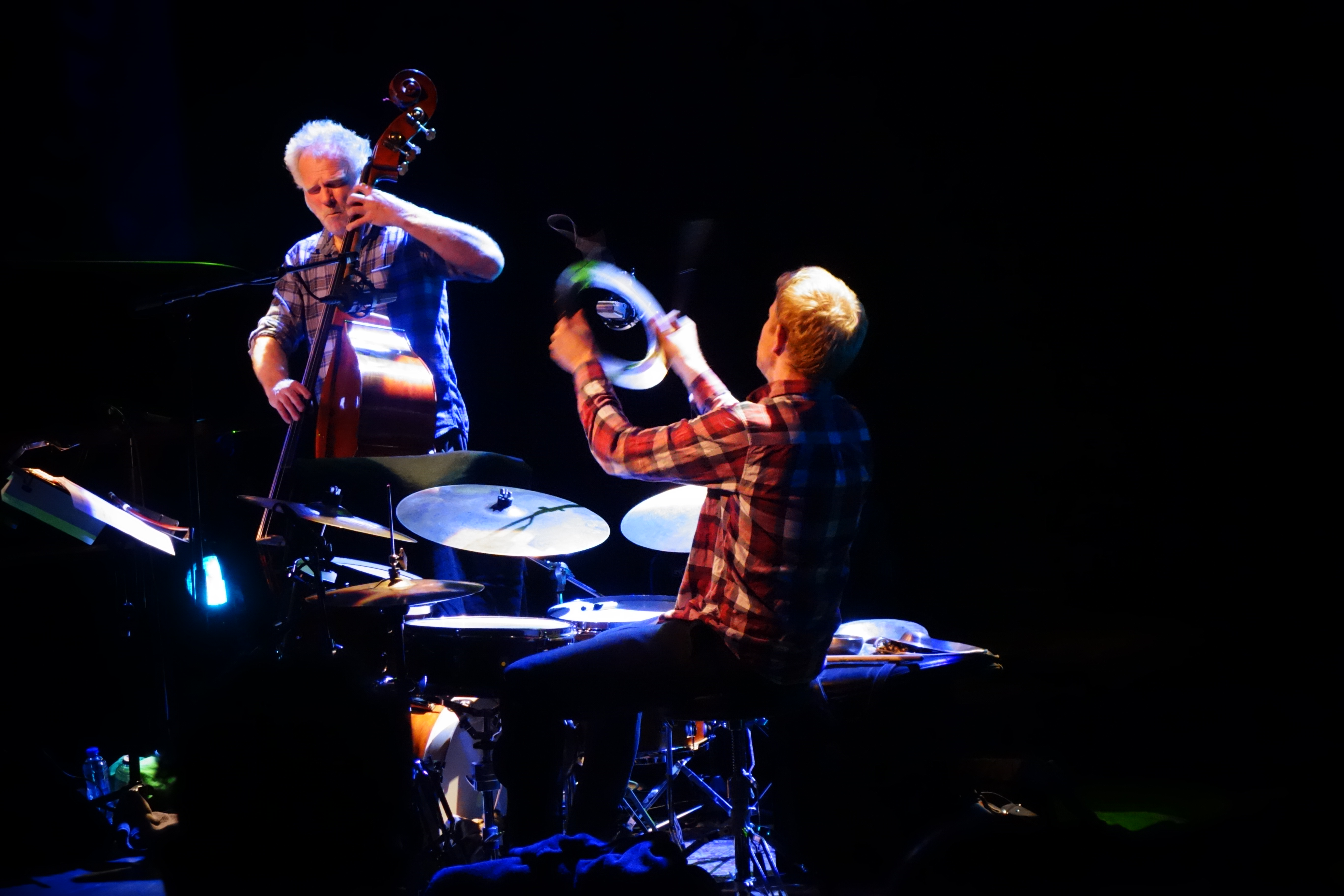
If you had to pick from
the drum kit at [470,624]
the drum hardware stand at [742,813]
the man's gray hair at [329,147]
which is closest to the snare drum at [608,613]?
the drum kit at [470,624]

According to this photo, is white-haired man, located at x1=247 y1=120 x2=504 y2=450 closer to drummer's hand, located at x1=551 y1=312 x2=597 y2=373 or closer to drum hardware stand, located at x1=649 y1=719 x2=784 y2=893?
drummer's hand, located at x1=551 y1=312 x2=597 y2=373

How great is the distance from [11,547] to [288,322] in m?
1.40

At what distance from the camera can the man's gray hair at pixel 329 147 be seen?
11.6 ft

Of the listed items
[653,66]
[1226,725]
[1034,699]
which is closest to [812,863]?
[1034,699]

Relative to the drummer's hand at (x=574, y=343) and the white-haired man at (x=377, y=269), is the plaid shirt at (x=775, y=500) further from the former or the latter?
the white-haired man at (x=377, y=269)

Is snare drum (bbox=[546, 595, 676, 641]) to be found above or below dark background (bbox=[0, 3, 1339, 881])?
below

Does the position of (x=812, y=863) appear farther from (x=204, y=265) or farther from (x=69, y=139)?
(x=69, y=139)

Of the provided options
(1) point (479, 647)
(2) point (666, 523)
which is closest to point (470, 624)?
(1) point (479, 647)

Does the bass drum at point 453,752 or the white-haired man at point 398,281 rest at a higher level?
the white-haired man at point 398,281

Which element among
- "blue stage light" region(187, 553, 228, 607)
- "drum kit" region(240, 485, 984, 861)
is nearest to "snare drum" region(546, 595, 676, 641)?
"drum kit" region(240, 485, 984, 861)

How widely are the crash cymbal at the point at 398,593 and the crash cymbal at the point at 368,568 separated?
11 centimetres

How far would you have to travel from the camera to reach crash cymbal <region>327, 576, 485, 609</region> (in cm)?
250

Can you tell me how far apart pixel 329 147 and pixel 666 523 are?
1994mm

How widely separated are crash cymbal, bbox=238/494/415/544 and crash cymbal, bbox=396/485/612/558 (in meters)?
0.09
